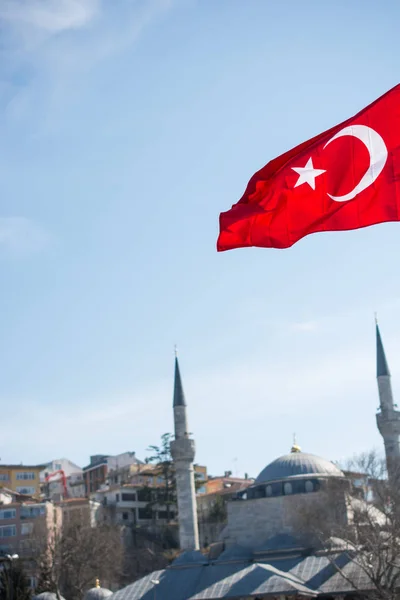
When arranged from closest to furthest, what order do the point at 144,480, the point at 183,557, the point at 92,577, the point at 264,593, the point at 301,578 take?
the point at 264,593
the point at 301,578
the point at 183,557
the point at 92,577
the point at 144,480

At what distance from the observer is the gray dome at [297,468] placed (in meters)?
51.6

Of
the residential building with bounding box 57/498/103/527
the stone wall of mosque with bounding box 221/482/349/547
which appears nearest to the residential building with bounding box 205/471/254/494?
the residential building with bounding box 57/498/103/527

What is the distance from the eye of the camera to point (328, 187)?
1007cm

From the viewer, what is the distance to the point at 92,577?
174 feet

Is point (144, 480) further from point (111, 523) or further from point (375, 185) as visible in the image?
point (375, 185)

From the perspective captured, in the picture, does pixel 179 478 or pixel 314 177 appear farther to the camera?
pixel 179 478

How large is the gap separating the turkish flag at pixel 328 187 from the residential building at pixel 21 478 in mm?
62774

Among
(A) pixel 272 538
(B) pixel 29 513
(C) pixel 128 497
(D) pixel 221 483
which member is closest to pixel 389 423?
(A) pixel 272 538

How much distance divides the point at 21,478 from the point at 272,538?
2880cm

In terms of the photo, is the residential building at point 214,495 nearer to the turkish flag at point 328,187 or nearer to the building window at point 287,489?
the building window at point 287,489

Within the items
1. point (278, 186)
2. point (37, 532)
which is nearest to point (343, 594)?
point (37, 532)

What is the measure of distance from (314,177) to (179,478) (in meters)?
41.1

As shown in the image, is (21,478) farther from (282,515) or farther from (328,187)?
(328,187)

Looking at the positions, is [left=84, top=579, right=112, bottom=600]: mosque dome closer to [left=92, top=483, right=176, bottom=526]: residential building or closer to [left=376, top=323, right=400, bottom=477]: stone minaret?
[left=376, top=323, right=400, bottom=477]: stone minaret
